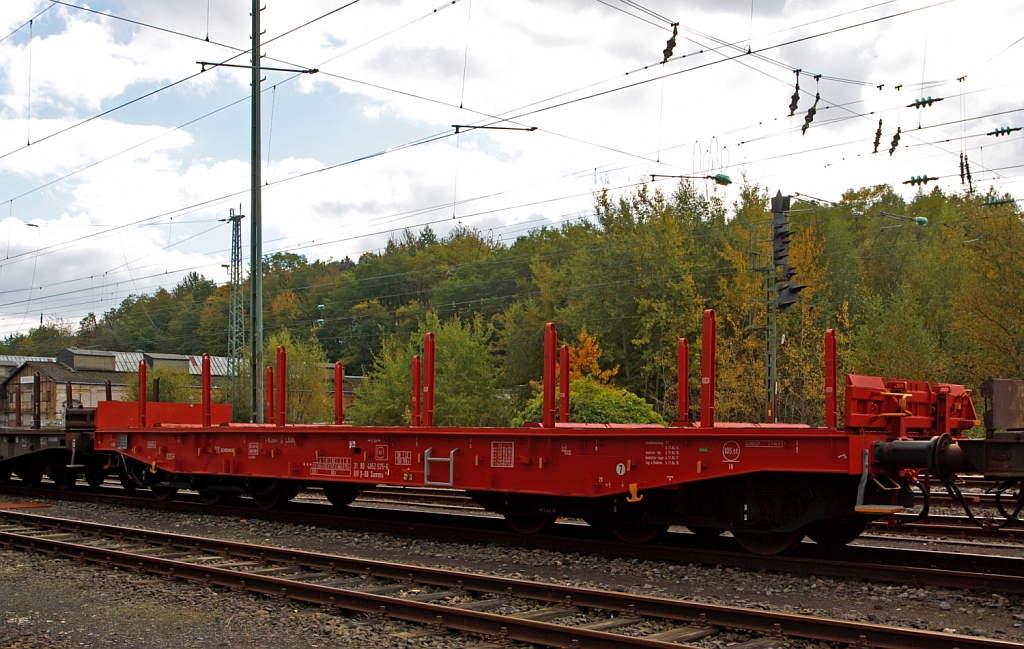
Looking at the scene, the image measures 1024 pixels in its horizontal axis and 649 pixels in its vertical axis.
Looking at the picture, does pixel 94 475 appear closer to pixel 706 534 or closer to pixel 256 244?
pixel 256 244

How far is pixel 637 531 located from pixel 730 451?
2104 mm

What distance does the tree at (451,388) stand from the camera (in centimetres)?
3912

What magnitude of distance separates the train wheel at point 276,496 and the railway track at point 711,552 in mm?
224

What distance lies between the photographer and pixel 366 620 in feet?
25.6

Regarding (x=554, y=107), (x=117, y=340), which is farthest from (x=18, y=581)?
(x=117, y=340)

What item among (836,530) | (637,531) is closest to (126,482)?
(637,531)

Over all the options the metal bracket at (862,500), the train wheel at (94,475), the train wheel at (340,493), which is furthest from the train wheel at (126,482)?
the metal bracket at (862,500)

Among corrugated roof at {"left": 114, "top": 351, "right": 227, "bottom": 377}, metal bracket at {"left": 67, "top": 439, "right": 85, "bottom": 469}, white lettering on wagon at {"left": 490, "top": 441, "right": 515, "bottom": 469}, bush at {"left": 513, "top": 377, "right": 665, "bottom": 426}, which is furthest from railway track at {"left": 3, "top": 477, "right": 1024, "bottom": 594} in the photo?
corrugated roof at {"left": 114, "top": 351, "right": 227, "bottom": 377}

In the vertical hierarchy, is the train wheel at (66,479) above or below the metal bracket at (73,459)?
below

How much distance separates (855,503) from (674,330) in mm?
34938

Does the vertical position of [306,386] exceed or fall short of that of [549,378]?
it falls short

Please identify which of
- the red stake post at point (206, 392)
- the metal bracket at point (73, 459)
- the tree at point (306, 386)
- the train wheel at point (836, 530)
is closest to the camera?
the train wheel at point (836, 530)

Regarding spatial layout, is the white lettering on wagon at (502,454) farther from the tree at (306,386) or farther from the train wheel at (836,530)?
the tree at (306,386)

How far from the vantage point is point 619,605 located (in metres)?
7.81
